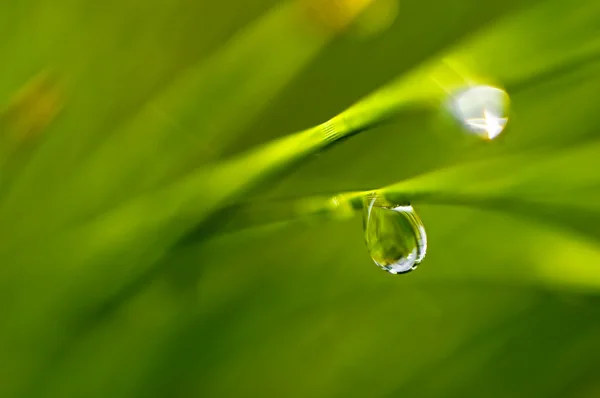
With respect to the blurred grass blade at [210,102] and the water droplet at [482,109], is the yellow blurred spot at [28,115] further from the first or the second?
the water droplet at [482,109]

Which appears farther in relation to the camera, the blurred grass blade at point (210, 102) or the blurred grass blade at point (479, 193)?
the blurred grass blade at point (210, 102)

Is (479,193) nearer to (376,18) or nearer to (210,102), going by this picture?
(210,102)

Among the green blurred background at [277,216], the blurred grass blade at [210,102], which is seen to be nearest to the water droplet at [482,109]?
the green blurred background at [277,216]

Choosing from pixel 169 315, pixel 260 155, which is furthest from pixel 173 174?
pixel 260 155

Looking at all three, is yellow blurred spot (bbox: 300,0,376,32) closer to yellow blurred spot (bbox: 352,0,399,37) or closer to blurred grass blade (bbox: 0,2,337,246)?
blurred grass blade (bbox: 0,2,337,246)

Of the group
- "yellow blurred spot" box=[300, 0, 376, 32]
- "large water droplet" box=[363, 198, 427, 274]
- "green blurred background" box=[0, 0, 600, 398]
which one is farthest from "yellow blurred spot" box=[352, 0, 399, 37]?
"large water droplet" box=[363, 198, 427, 274]

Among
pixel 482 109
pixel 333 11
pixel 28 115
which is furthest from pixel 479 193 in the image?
pixel 28 115

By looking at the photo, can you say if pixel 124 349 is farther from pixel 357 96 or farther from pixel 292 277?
pixel 357 96
